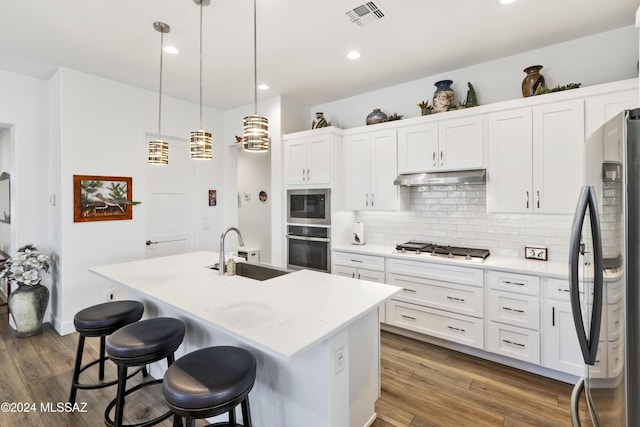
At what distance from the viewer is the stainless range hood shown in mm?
2938

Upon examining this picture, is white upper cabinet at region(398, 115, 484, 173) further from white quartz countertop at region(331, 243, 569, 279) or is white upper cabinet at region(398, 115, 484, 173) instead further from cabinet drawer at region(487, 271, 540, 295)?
cabinet drawer at region(487, 271, 540, 295)

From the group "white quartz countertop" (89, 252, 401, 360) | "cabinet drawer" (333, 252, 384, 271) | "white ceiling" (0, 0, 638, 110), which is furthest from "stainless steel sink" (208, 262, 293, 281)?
"white ceiling" (0, 0, 638, 110)

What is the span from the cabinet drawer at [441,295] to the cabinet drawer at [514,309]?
10 cm

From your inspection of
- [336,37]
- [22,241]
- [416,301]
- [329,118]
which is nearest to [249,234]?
[329,118]

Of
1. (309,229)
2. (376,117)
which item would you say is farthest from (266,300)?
(376,117)

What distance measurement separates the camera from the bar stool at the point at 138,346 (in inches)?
67.9

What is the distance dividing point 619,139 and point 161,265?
2.94 m

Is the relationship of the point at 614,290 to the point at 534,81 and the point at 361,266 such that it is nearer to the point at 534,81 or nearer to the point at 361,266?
the point at 534,81

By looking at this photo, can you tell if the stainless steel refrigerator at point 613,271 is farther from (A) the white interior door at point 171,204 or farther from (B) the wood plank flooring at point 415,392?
(A) the white interior door at point 171,204

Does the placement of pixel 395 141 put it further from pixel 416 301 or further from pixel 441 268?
pixel 416 301

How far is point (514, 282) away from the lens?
2646 millimetres

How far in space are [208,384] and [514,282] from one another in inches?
99.2

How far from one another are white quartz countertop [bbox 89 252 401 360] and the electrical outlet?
20 centimetres

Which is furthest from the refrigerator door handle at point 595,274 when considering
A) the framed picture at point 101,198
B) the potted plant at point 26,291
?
the potted plant at point 26,291
